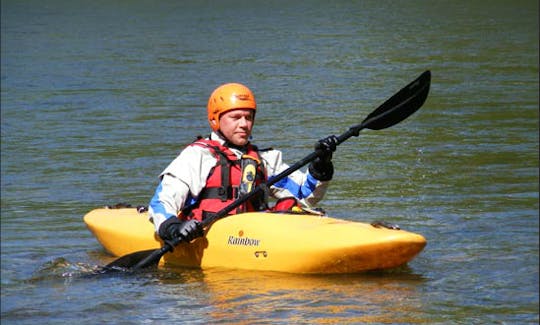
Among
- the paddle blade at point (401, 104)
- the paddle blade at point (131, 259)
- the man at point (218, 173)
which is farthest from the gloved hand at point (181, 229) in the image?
the paddle blade at point (401, 104)

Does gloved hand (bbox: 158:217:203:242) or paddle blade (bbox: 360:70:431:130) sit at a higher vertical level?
paddle blade (bbox: 360:70:431:130)

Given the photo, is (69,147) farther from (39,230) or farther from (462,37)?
(462,37)

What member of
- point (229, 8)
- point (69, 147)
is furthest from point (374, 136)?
point (229, 8)

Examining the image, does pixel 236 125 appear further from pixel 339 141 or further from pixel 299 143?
pixel 299 143

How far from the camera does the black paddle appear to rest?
7984mm

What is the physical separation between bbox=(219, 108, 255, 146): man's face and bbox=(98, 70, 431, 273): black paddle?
359 mm

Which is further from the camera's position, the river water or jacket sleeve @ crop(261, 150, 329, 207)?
jacket sleeve @ crop(261, 150, 329, 207)

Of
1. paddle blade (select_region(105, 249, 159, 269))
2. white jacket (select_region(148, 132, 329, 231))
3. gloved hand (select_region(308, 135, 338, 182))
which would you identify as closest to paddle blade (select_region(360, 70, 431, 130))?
gloved hand (select_region(308, 135, 338, 182))

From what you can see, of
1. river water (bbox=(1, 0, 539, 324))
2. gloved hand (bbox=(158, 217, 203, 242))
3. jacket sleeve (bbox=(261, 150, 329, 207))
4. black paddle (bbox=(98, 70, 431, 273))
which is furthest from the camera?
jacket sleeve (bbox=(261, 150, 329, 207))

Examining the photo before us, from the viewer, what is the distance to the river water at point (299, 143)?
712 centimetres

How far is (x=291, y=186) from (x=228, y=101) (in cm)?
79

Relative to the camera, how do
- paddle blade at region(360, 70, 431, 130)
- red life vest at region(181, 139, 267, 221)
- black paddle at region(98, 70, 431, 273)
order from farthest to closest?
paddle blade at region(360, 70, 431, 130) → red life vest at region(181, 139, 267, 221) → black paddle at region(98, 70, 431, 273)

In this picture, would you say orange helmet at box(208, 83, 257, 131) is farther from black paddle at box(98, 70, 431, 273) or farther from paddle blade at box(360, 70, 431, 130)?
paddle blade at box(360, 70, 431, 130)

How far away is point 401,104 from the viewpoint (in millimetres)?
8594
